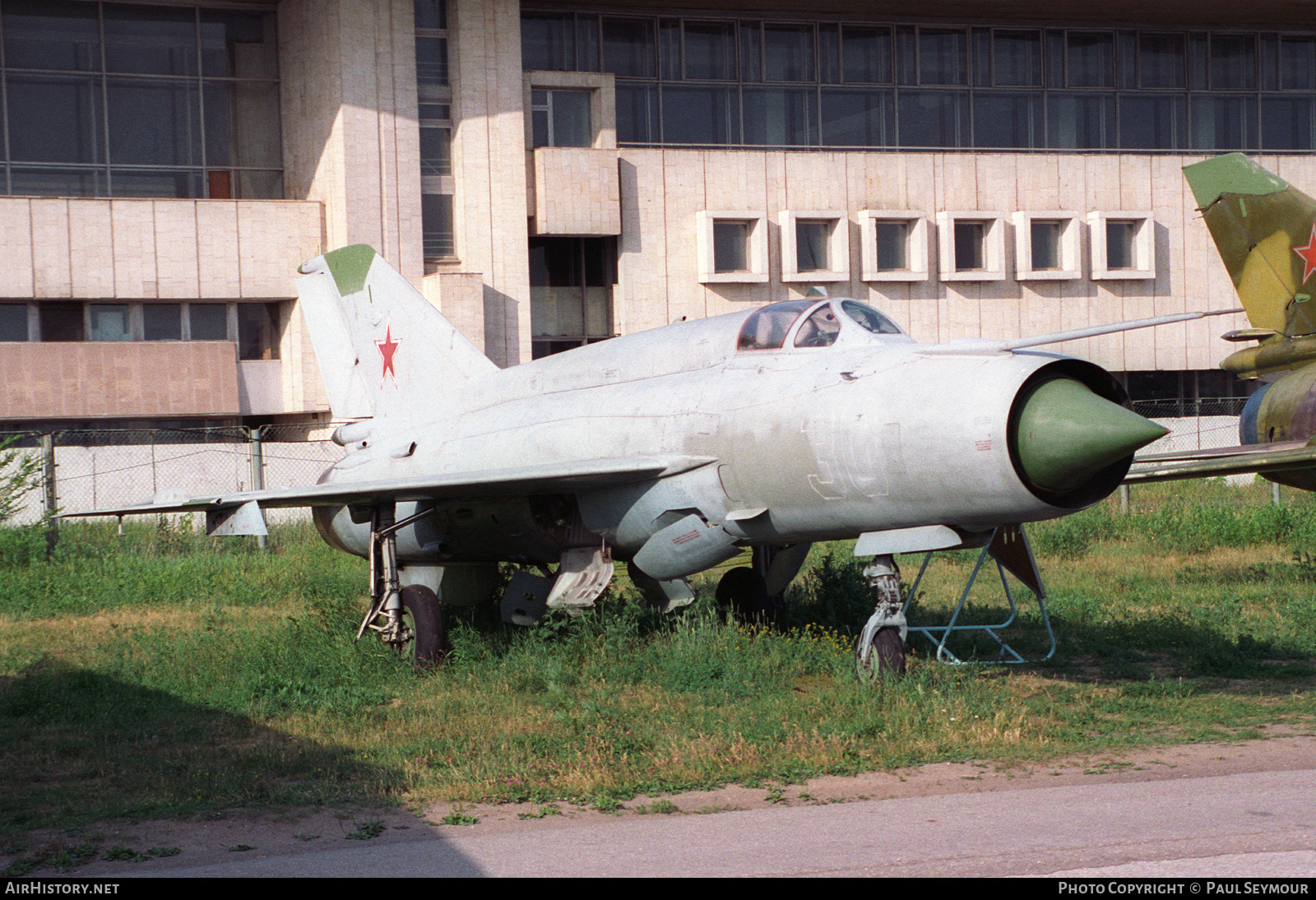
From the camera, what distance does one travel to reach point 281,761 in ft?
30.1

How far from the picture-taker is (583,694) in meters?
11.2

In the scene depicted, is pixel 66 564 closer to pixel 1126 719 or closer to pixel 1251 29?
pixel 1126 719

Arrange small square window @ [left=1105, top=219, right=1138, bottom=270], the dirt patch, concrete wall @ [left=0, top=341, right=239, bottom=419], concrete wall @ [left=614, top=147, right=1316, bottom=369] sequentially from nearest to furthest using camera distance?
the dirt patch
concrete wall @ [left=0, top=341, right=239, bottom=419]
concrete wall @ [left=614, top=147, right=1316, bottom=369]
small square window @ [left=1105, top=219, right=1138, bottom=270]

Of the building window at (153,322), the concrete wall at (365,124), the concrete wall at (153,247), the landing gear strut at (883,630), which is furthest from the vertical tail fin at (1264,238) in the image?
the building window at (153,322)

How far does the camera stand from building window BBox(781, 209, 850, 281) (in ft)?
115

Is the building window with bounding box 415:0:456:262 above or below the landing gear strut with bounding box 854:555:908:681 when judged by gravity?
above

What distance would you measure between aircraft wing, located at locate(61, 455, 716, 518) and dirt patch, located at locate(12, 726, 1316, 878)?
3.70 meters

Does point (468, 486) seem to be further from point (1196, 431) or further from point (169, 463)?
point (1196, 431)

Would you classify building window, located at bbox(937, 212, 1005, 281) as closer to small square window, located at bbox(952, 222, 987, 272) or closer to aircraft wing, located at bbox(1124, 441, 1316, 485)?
small square window, located at bbox(952, 222, 987, 272)

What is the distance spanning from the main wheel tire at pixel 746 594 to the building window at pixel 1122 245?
84.2ft

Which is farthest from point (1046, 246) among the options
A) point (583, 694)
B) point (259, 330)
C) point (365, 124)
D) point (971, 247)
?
point (583, 694)

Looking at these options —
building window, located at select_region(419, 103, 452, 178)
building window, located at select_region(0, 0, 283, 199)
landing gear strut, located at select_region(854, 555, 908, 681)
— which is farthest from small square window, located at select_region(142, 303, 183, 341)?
landing gear strut, located at select_region(854, 555, 908, 681)

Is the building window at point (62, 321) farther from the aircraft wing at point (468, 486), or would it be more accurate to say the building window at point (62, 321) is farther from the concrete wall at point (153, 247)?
the aircraft wing at point (468, 486)
